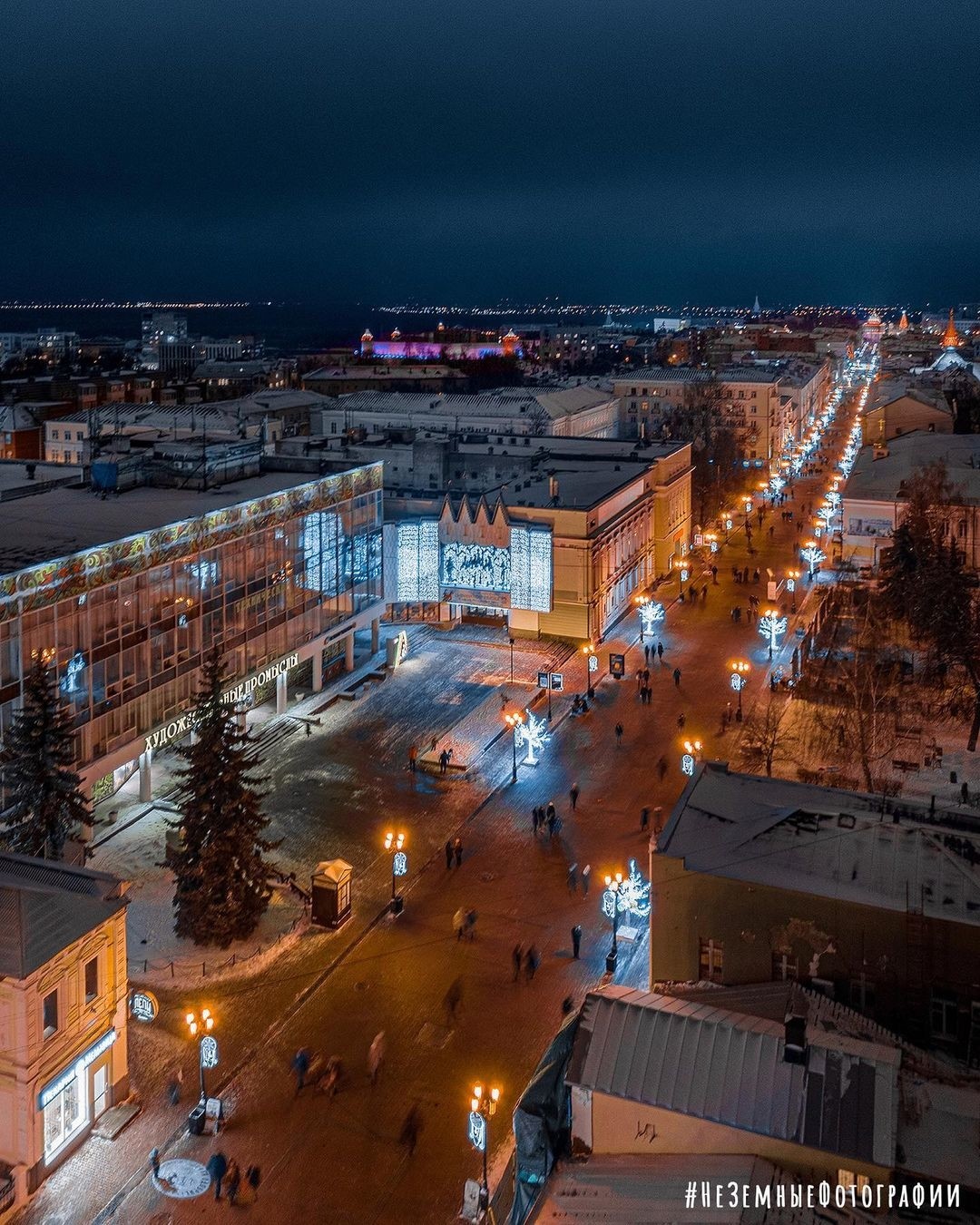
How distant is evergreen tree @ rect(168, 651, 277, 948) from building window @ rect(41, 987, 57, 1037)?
20.3 ft

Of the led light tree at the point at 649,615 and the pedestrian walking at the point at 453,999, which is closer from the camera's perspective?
the pedestrian walking at the point at 453,999

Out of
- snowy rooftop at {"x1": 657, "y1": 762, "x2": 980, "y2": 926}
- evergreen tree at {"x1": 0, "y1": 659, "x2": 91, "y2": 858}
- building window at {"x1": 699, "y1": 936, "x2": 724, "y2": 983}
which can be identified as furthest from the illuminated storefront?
building window at {"x1": 699, "y1": 936, "x2": 724, "y2": 983}

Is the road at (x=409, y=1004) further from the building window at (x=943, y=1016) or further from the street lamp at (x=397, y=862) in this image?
the building window at (x=943, y=1016)

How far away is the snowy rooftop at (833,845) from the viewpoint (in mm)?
18812

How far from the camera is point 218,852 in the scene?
81.5ft

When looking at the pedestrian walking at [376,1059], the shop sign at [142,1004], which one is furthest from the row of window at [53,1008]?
the pedestrian walking at [376,1059]

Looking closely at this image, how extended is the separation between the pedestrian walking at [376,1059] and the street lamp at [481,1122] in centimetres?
237

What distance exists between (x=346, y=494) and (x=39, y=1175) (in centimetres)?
2814

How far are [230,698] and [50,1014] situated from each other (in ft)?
55.6

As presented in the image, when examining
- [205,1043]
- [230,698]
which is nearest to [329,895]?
[205,1043]

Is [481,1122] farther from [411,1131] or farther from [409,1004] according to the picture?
[409,1004]

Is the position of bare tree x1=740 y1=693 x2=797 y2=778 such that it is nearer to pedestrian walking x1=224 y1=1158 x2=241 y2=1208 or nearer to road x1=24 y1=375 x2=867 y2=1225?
road x1=24 y1=375 x2=867 y2=1225

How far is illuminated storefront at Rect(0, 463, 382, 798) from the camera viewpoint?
28.3 m

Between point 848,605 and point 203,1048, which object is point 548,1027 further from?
point 848,605
